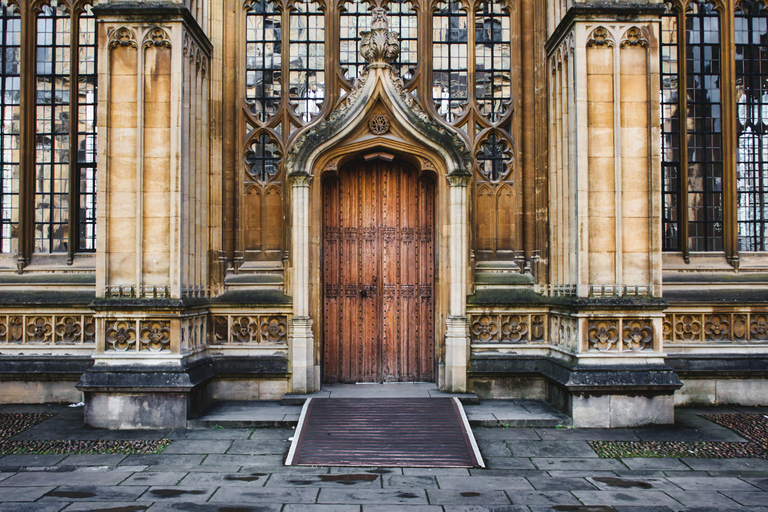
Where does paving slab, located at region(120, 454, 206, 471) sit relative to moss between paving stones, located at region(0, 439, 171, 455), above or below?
below

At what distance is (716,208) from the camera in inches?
395

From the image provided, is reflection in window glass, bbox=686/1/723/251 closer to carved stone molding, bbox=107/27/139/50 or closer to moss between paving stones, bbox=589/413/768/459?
moss between paving stones, bbox=589/413/768/459

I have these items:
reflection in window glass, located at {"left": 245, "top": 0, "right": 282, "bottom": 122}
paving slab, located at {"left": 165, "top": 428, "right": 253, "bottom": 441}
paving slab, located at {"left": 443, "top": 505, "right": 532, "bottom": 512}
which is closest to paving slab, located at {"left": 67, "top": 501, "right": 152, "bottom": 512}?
paving slab, located at {"left": 165, "top": 428, "right": 253, "bottom": 441}

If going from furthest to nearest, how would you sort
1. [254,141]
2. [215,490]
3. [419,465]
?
[254,141] < [419,465] < [215,490]

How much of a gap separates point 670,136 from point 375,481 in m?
7.92

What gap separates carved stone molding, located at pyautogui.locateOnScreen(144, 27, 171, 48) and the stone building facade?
3cm

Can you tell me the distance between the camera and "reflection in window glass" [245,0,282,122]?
32.8 ft

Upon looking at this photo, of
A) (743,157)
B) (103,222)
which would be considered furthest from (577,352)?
(103,222)

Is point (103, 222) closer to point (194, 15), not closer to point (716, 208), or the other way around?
point (194, 15)

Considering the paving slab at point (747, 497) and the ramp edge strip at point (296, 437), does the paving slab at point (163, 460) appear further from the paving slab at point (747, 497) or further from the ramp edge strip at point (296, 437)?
the paving slab at point (747, 497)

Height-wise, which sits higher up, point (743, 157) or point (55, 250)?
point (743, 157)

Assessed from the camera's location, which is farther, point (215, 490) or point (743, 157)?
point (743, 157)

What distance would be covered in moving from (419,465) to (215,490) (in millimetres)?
2287

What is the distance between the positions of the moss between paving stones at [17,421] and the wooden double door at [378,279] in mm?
4349
